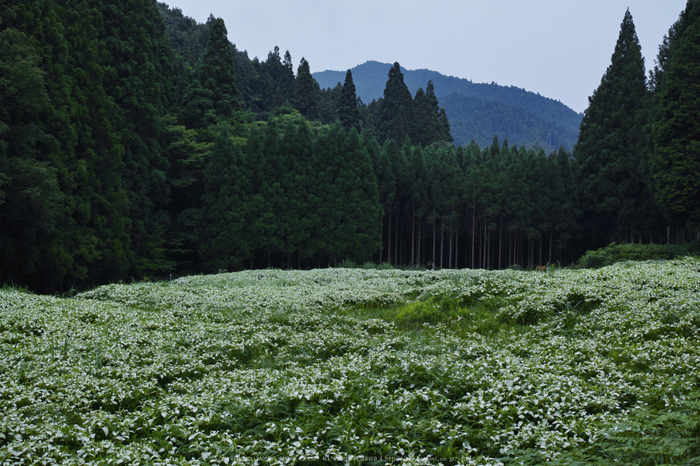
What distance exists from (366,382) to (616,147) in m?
40.9

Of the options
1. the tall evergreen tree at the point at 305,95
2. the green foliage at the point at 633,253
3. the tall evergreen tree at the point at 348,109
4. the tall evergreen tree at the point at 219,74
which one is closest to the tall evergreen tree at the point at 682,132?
the green foliage at the point at 633,253

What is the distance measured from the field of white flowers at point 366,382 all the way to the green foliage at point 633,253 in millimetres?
12941

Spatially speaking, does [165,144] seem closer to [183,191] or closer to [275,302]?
[183,191]

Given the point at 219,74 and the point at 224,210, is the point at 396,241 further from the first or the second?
the point at 219,74

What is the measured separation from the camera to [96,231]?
81.9 feet

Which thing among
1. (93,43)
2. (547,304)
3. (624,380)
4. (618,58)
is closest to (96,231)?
(93,43)

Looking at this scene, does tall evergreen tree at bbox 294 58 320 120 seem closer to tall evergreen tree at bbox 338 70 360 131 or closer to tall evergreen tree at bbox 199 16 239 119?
tall evergreen tree at bbox 338 70 360 131

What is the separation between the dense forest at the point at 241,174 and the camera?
20906 millimetres

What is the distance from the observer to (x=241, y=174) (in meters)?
34.5

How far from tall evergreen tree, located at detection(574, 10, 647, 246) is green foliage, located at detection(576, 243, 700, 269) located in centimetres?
1439

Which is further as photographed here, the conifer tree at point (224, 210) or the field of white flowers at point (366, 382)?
the conifer tree at point (224, 210)

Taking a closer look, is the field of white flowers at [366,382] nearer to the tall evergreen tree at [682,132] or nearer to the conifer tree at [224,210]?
the tall evergreen tree at [682,132]

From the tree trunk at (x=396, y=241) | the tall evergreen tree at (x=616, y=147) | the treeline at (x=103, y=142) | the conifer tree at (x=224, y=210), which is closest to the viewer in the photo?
the treeline at (x=103, y=142)

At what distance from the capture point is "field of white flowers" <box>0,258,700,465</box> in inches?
164
